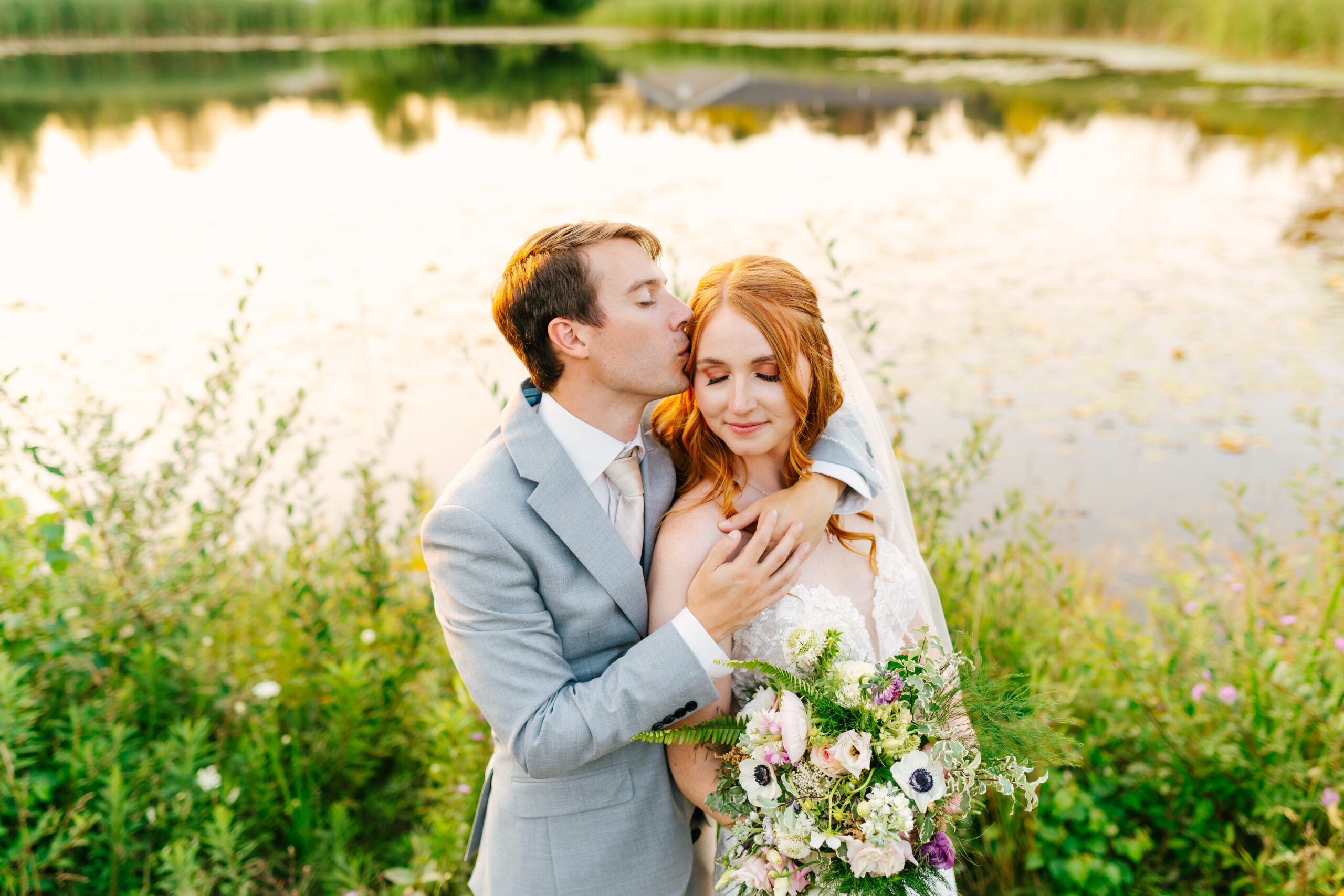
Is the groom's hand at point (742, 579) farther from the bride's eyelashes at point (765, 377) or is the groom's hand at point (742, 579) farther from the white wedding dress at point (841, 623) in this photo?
the bride's eyelashes at point (765, 377)

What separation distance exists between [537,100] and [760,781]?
1783cm

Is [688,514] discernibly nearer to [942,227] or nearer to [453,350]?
[453,350]

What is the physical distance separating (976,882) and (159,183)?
12.1 meters

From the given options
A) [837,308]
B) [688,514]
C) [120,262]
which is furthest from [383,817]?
[120,262]

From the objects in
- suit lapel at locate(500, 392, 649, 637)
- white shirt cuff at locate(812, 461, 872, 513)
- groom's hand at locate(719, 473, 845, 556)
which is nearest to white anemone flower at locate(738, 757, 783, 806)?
suit lapel at locate(500, 392, 649, 637)

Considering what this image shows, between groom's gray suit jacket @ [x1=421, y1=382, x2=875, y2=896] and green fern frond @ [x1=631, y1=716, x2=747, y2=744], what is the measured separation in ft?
0.16

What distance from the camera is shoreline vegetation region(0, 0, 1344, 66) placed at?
56.2 feet

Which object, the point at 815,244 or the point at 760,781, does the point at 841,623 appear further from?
the point at 815,244

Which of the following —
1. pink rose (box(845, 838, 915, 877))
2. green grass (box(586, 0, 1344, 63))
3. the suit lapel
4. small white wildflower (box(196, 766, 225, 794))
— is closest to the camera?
pink rose (box(845, 838, 915, 877))

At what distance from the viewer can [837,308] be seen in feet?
24.6

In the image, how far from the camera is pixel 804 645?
1.84m

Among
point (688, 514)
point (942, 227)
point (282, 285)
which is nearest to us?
point (688, 514)

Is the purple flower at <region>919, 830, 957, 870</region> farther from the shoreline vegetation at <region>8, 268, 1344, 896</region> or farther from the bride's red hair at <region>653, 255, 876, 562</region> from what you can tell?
the shoreline vegetation at <region>8, 268, 1344, 896</region>

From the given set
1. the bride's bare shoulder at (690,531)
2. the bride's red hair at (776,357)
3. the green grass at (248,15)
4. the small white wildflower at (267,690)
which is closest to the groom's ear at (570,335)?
the bride's red hair at (776,357)
